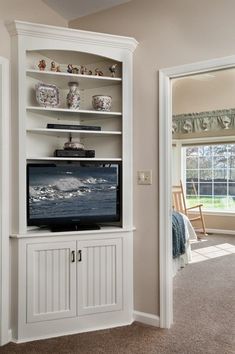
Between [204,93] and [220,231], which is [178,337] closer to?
[220,231]

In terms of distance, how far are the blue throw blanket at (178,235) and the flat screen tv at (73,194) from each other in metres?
1.46

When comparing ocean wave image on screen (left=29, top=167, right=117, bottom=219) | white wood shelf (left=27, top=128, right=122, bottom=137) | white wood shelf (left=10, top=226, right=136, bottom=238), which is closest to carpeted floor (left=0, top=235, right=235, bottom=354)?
white wood shelf (left=10, top=226, right=136, bottom=238)

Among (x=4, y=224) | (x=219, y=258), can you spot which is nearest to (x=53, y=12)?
(x=4, y=224)

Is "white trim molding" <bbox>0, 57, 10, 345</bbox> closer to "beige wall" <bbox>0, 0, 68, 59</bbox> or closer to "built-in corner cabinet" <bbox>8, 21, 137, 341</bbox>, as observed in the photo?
"built-in corner cabinet" <bbox>8, 21, 137, 341</bbox>

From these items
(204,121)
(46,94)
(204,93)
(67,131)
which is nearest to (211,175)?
(204,121)

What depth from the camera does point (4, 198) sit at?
2.46m

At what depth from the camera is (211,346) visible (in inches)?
93.1

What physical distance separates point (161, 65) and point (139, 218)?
4.16 feet

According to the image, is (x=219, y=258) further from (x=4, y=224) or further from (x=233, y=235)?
(x=4, y=224)

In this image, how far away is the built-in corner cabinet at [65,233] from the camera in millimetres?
2498

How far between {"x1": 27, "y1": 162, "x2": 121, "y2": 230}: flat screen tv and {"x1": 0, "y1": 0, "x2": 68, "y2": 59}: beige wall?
95cm

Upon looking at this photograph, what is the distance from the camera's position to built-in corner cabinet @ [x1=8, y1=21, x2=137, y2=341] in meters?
2.50

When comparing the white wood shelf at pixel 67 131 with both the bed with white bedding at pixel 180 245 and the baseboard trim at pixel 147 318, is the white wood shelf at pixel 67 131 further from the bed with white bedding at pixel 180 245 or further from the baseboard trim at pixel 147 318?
the bed with white bedding at pixel 180 245

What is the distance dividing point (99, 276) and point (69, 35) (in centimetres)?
192
